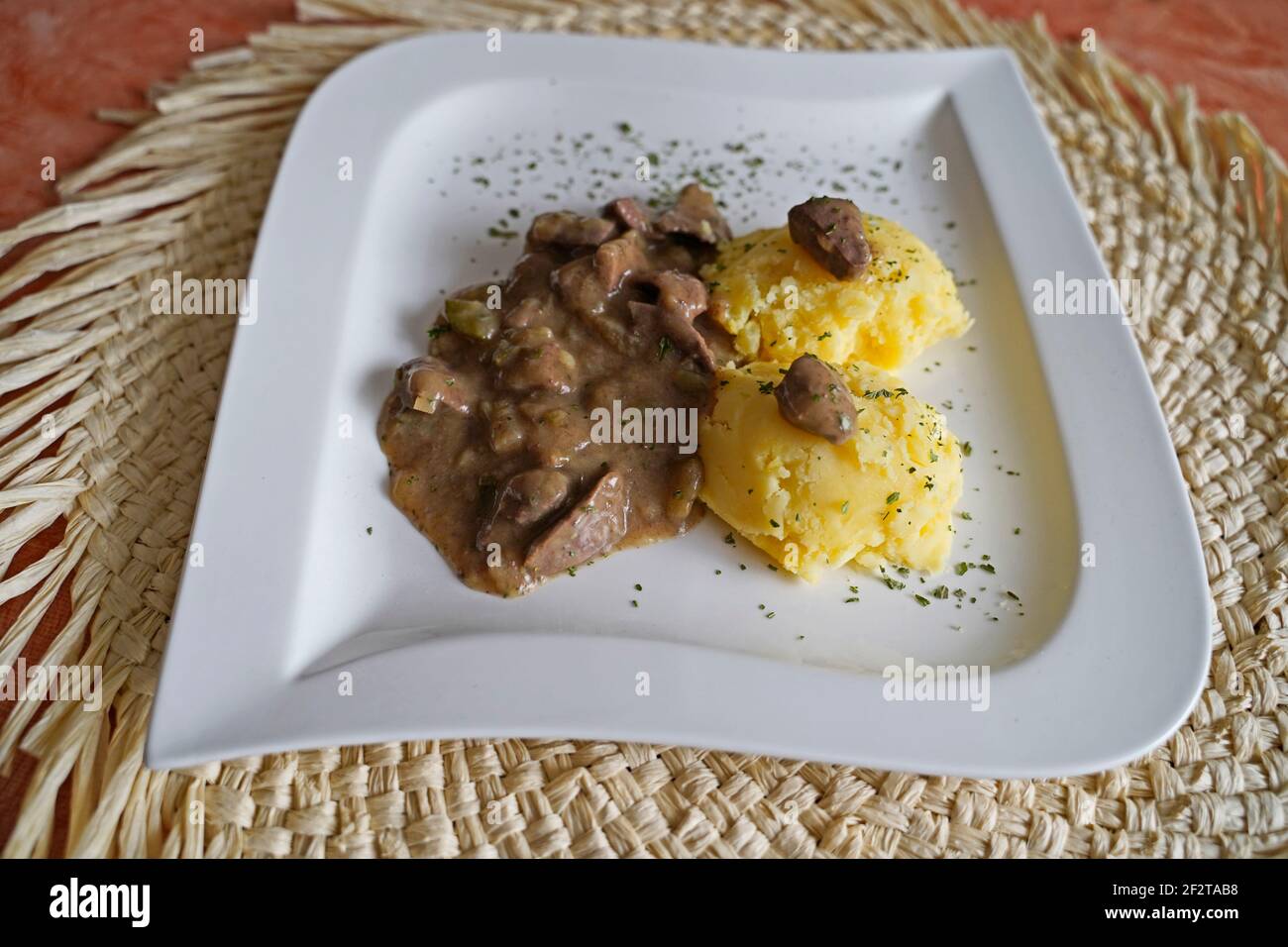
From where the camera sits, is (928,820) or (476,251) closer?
(928,820)

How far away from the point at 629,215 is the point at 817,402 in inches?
54.1

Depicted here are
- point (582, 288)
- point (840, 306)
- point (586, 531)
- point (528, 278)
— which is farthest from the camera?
point (528, 278)

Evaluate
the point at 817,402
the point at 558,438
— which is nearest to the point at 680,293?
the point at 558,438

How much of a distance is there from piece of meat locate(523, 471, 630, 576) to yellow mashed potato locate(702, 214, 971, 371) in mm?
841

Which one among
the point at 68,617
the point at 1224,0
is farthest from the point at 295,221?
the point at 1224,0

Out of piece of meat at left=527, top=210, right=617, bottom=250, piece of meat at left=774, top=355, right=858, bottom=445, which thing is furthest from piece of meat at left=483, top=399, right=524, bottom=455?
piece of meat at left=774, top=355, right=858, bottom=445

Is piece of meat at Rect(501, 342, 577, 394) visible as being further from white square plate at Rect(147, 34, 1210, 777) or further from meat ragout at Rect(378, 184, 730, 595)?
white square plate at Rect(147, 34, 1210, 777)

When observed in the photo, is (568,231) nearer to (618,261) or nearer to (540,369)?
(618,261)

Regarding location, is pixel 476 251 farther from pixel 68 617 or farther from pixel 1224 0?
pixel 1224 0

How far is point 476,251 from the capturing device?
4.48m

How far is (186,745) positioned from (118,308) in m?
2.04

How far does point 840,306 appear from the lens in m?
3.94

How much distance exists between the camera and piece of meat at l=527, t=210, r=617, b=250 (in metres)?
4.24

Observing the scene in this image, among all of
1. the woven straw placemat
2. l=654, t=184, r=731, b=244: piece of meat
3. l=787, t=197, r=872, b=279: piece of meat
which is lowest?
the woven straw placemat
